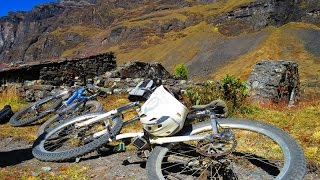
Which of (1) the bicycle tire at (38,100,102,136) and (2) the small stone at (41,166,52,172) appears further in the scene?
(1) the bicycle tire at (38,100,102,136)

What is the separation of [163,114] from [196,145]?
0.56 metres

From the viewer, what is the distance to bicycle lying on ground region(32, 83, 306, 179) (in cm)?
507

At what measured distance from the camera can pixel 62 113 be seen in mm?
9320

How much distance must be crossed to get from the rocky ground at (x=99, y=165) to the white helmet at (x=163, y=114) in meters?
0.81

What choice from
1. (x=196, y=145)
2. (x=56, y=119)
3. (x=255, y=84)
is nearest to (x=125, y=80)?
(x=255, y=84)

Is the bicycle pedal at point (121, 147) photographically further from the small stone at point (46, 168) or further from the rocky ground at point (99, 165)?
the small stone at point (46, 168)

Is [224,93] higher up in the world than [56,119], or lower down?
lower down

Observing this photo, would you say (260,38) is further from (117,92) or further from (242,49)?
(117,92)

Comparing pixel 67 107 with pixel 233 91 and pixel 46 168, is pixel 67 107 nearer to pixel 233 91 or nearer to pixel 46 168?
pixel 46 168

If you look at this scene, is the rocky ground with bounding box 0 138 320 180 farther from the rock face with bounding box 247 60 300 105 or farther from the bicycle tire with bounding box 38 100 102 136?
→ the rock face with bounding box 247 60 300 105

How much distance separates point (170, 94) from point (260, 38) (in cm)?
10629

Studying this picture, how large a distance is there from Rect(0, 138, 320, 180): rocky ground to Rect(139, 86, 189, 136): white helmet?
814 millimetres

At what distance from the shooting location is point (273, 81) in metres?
16.0

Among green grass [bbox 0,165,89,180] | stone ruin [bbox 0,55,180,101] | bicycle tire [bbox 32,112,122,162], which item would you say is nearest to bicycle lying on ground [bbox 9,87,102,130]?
bicycle tire [bbox 32,112,122,162]
